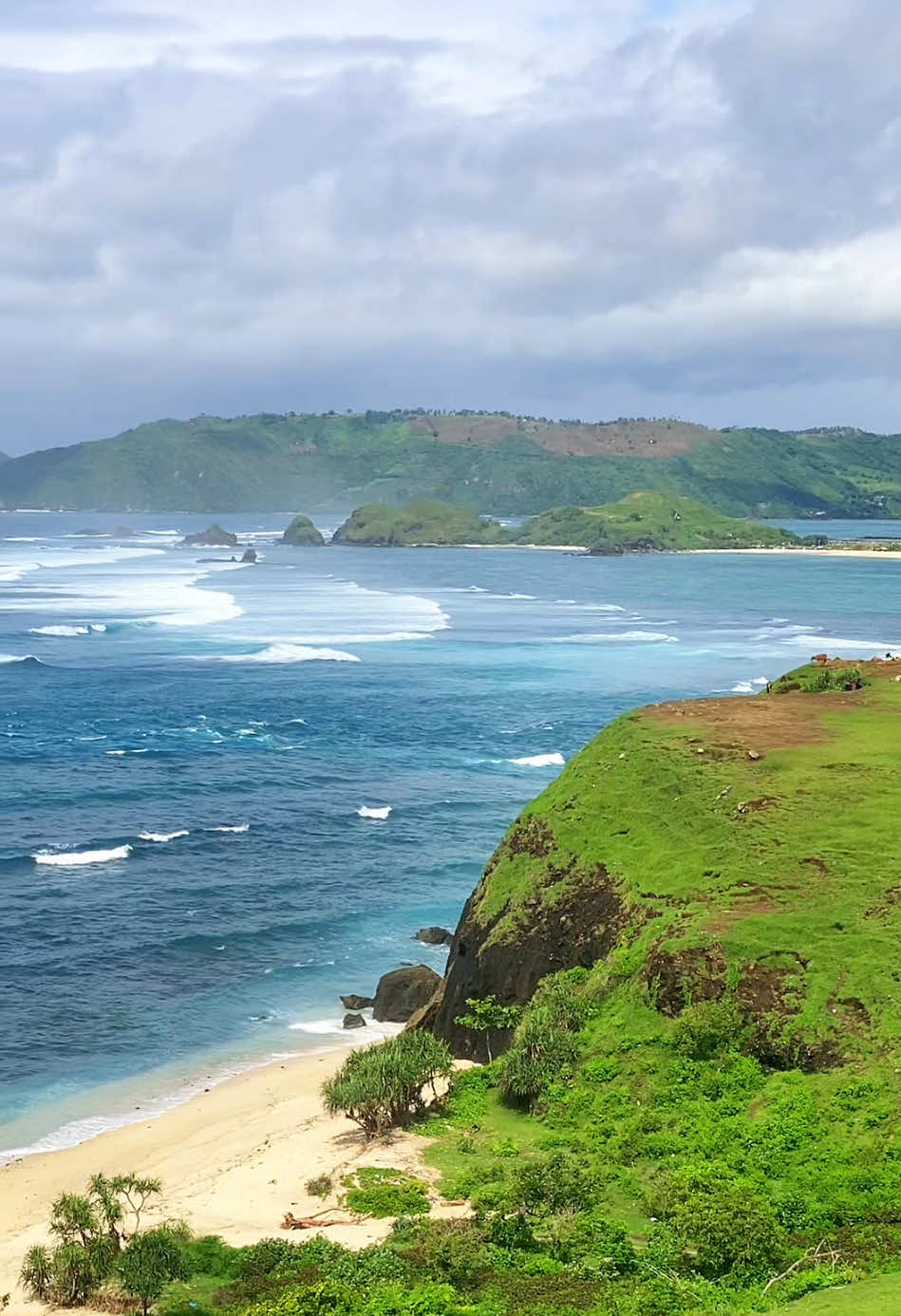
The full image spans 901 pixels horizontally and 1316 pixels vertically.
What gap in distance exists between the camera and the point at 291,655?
10488cm

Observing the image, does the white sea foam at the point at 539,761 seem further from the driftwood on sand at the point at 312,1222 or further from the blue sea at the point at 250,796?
the driftwood on sand at the point at 312,1222

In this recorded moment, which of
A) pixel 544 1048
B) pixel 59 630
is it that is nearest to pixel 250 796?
pixel 544 1048

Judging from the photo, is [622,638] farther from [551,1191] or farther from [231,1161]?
[551,1191]

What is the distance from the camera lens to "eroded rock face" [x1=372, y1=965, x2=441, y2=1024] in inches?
1585

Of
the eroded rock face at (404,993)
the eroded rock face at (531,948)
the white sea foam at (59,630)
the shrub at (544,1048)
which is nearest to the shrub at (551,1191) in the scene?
the shrub at (544,1048)

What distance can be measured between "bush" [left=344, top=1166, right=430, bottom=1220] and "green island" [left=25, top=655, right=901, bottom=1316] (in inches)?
2.2

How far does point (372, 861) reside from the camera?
5497cm

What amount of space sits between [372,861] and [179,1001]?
564 inches

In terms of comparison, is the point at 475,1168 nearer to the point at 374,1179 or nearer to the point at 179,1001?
the point at 374,1179

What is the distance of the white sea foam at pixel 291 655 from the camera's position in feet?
336

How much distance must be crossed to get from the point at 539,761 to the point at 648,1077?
43683mm

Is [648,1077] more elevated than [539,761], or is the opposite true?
[539,761]

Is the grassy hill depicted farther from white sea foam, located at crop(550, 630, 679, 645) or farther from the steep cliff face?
white sea foam, located at crop(550, 630, 679, 645)

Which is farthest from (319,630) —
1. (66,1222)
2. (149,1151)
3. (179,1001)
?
(66,1222)
